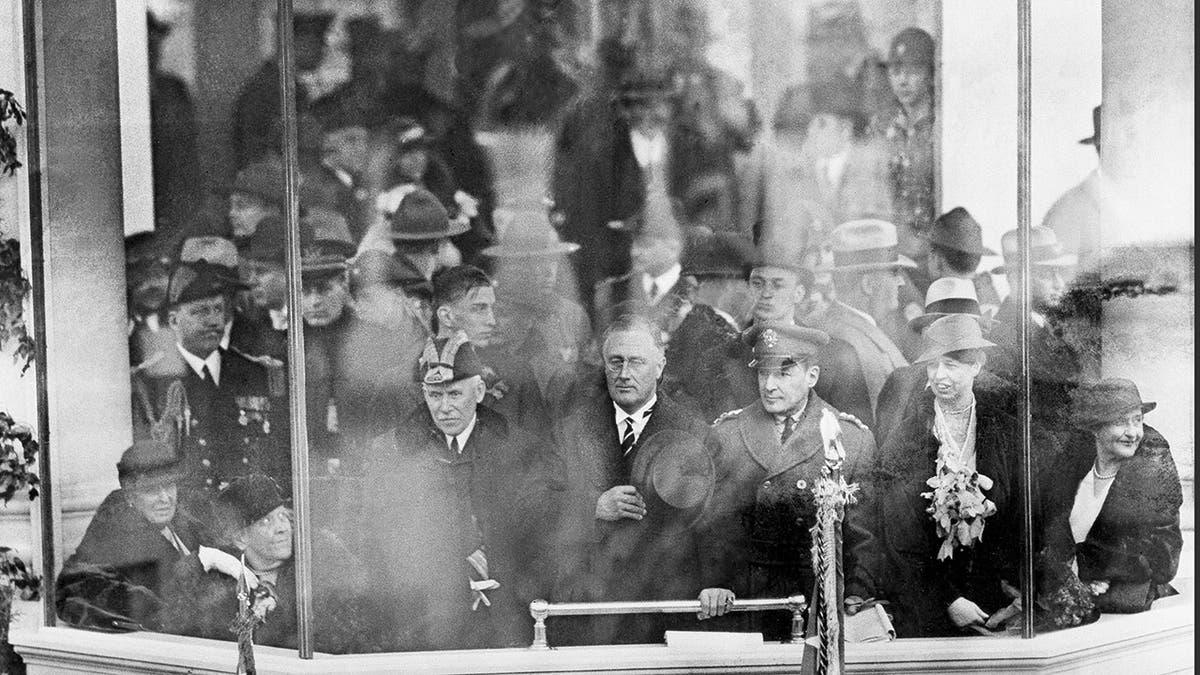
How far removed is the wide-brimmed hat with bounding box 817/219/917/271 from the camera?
3545 millimetres

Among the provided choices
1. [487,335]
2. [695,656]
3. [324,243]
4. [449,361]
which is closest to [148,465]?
[324,243]

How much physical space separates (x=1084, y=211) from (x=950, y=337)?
54cm

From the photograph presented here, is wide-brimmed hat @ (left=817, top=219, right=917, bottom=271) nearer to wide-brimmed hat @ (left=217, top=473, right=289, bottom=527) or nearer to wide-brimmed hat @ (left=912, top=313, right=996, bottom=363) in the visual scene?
wide-brimmed hat @ (left=912, top=313, right=996, bottom=363)

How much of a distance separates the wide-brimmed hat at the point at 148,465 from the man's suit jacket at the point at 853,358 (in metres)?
1.95

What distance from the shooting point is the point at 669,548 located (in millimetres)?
3562

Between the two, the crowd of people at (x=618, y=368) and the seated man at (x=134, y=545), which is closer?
the crowd of people at (x=618, y=368)

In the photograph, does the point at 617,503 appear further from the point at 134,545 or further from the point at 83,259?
the point at 83,259

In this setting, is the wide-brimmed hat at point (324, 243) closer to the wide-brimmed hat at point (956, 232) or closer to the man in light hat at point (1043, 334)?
the wide-brimmed hat at point (956, 232)

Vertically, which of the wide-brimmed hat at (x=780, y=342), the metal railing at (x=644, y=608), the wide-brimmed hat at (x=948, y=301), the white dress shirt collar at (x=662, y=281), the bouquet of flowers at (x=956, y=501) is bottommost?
Answer: the metal railing at (x=644, y=608)

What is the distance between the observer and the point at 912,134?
139 inches

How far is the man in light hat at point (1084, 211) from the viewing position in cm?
355

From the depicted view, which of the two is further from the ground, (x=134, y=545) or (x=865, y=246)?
(x=865, y=246)

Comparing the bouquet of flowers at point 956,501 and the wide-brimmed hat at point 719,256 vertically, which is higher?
the wide-brimmed hat at point 719,256

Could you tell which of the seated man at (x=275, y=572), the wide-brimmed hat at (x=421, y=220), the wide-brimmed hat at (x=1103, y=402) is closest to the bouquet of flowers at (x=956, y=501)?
the wide-brimmed hat at (x=1103, y=402)
